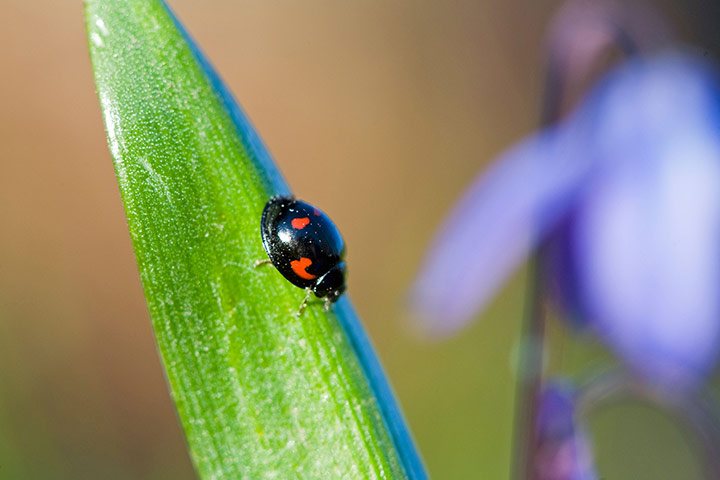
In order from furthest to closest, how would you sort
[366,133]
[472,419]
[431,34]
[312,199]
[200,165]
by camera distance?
[431,34] → [366,133] → [312,199] → [472,419] → [200,165]

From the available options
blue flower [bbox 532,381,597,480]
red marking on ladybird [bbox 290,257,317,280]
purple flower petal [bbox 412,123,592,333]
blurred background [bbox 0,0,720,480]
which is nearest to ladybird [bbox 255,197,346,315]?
red marking on ladybird [bbox 290,257,317,280]

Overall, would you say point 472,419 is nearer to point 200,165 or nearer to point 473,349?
point 473,349

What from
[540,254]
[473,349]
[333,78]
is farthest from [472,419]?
[333,78]

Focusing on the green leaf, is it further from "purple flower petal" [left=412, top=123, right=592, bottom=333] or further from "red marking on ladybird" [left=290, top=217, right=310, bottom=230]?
"purple flower petal" [left=412, top=123, right=592, bottom=333]

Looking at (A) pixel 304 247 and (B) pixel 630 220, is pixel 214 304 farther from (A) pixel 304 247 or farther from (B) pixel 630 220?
(B) pixel 630 220

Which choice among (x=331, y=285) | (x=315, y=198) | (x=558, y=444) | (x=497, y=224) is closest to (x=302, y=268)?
(x=331, y=285)

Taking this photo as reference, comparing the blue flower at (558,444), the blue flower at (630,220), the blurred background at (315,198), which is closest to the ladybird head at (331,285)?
the blue flower at (558,444)
